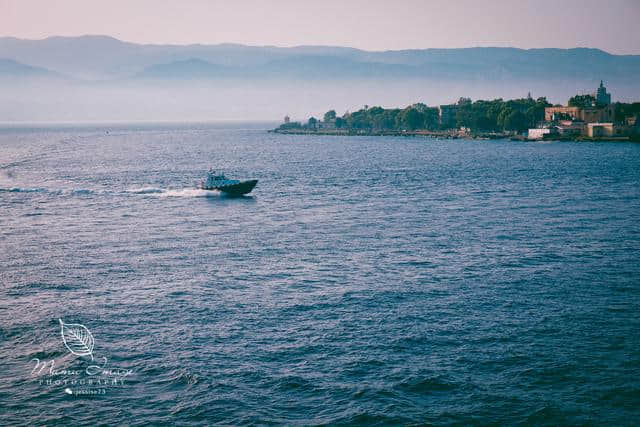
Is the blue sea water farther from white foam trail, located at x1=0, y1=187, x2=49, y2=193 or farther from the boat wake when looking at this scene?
white foam trail, located at x1=0, y1=187, x2=49, y2=193

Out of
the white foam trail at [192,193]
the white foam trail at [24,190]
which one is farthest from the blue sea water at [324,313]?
the white foam trail at [24,190]

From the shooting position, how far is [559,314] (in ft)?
130

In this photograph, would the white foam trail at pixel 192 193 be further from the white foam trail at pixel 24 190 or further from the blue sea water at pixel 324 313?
the white foam trail at pixel 24 190

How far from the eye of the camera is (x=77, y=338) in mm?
35594

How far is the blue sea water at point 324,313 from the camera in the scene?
2914cm

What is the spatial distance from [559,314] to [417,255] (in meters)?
17.2

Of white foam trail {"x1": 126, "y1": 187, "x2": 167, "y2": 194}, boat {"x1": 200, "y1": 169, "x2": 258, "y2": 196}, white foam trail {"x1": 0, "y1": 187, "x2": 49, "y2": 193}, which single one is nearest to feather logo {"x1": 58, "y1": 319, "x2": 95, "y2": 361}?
boat {"x1": 200, "y1": 169, "x2": 258, "y2": 196}

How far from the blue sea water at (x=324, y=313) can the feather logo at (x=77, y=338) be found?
40 centimetres

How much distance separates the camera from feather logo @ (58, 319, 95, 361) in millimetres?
34219

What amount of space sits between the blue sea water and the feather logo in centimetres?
40

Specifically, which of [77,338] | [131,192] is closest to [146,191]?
[131,192]

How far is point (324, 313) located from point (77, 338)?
14940 millimetres

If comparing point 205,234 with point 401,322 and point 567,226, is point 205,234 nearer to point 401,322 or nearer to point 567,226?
point 401,322

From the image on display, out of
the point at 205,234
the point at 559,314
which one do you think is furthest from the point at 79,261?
the point at 559,314
